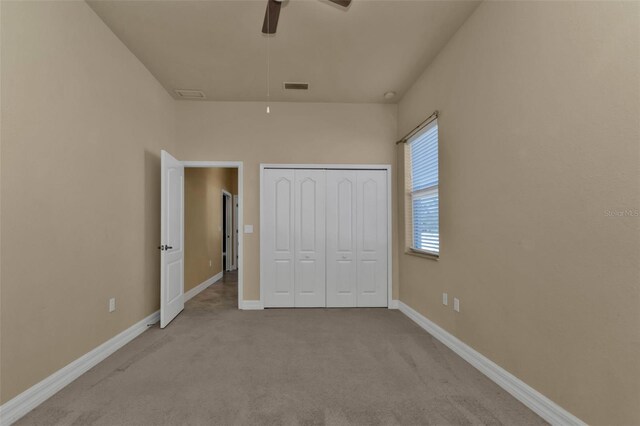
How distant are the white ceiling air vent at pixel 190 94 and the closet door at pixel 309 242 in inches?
63.8

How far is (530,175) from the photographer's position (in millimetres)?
1991

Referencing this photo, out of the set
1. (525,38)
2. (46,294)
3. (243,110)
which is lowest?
(46,294)

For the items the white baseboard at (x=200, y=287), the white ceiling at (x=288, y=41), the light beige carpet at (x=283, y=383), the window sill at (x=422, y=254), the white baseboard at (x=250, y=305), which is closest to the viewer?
the light beige carpet at (x=283, y=383)

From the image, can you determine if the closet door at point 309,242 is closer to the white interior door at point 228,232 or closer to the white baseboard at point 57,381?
the white baseboard at point 57,381

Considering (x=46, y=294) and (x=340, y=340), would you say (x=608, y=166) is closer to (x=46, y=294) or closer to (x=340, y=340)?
(x=340, y=340)

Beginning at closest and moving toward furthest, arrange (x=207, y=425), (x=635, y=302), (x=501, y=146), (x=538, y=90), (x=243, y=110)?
1. (x=635, y=302)
2. (x=207, y=425)
3. (x=538, y=90)
4. (x=501, y=146)
5. (x=243, y=110)

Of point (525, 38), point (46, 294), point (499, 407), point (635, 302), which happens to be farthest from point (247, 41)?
point (499, 407)

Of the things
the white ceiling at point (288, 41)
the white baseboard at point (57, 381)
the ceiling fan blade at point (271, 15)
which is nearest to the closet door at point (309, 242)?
the white ceiling at point (288, 41)

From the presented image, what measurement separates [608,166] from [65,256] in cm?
339

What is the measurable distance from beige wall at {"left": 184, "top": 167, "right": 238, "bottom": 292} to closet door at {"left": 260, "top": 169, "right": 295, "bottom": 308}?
4.71 ft

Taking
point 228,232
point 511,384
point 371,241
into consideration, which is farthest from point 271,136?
point 228,232

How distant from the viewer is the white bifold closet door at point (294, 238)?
14.3 ft

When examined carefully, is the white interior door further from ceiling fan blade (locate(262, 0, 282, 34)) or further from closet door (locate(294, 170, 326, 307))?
ceiling fan blade (locate(262, 0, 282, 34))

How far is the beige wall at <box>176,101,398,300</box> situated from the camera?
4.37 metres
